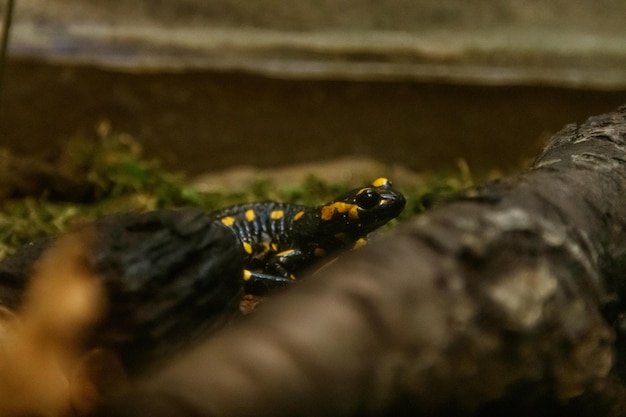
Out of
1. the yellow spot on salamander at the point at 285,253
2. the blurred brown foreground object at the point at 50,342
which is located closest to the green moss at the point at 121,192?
the yellow spot on salamander at the point at 285,253

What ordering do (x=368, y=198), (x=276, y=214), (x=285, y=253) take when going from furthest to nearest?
(x=276, y=214) < (x=285, y=253) < (x=368, y=198)

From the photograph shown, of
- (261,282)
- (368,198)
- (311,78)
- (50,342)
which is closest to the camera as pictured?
(50,342)

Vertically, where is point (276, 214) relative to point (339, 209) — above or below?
below

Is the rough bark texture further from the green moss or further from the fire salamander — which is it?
the green moss

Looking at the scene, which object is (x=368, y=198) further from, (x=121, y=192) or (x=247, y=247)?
(x=121, y=192)

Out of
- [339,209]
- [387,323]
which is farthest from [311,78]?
[387,323]

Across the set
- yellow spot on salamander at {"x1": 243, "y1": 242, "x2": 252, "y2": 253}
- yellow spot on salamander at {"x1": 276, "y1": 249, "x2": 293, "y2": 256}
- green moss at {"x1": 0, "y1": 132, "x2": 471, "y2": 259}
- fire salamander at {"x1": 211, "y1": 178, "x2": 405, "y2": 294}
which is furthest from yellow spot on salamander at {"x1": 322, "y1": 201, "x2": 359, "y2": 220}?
green moss at {"x1": 0, "y1": 132, "x2": 471, "y2": 259}

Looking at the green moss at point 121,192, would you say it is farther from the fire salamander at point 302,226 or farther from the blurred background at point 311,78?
the fire salamander at point 302,226
